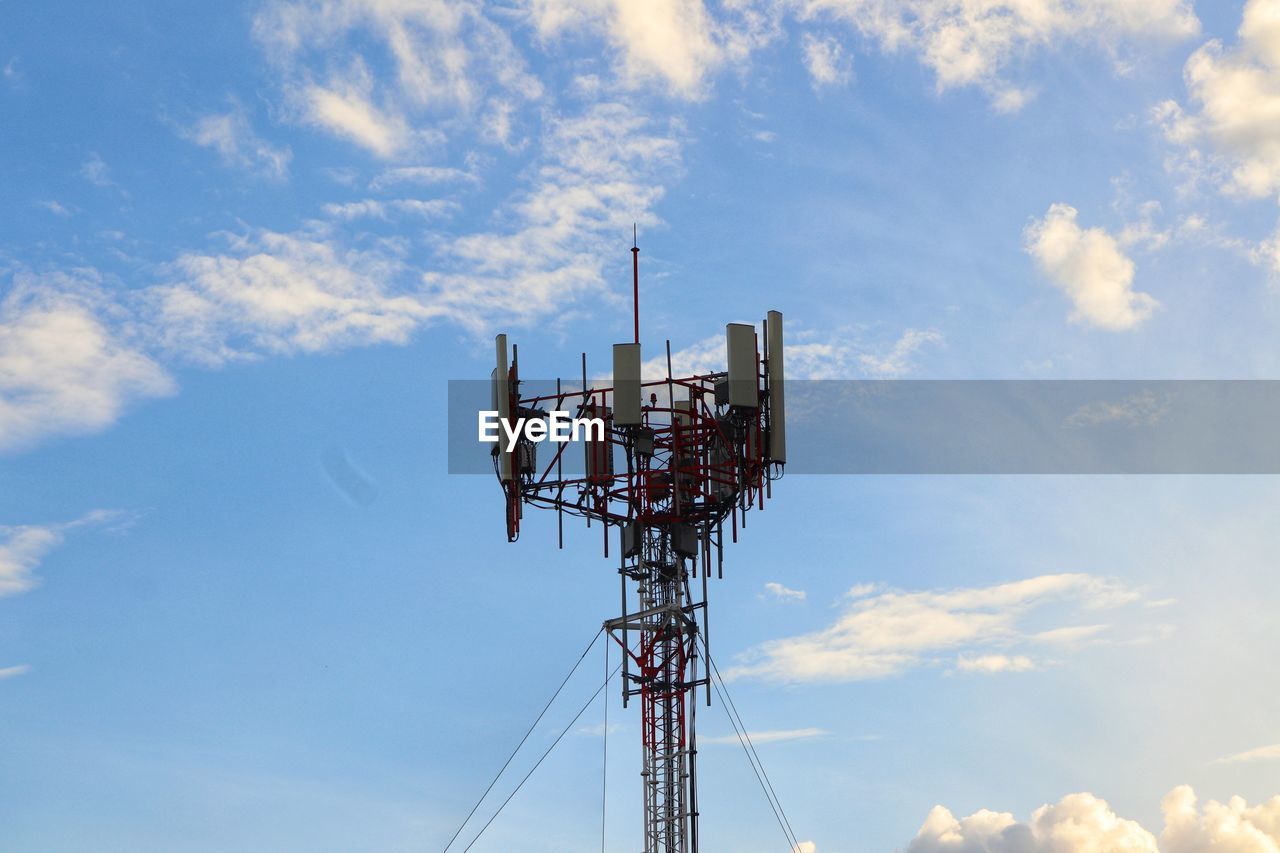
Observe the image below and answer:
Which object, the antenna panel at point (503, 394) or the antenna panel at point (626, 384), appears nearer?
the antenna panel at point (626, 384)

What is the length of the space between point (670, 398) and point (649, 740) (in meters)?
13.0

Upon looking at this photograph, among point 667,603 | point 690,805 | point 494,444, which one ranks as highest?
point 494,444

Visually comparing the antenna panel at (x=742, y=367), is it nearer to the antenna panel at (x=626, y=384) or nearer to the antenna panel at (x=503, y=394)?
the antenna panel at (x=626, y=384)

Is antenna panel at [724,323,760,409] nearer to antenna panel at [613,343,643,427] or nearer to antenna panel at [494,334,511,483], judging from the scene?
antenna panel at [613,343,643,427]

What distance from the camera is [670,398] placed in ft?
335

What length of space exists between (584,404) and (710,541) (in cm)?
718

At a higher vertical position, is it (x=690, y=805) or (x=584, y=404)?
(x=584, y=404)

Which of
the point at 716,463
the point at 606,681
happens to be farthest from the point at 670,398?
the point at 606,681

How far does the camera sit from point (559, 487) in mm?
103375

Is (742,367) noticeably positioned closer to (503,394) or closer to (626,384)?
(626,384)

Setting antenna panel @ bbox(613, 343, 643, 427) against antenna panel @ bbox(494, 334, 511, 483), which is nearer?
antenna panel @ bbox(613, 343, 643, 427)

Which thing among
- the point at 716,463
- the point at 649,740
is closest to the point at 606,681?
the point at 649,740

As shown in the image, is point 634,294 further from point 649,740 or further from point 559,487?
point 649,740

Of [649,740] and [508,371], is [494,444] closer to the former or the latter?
[508,371]
